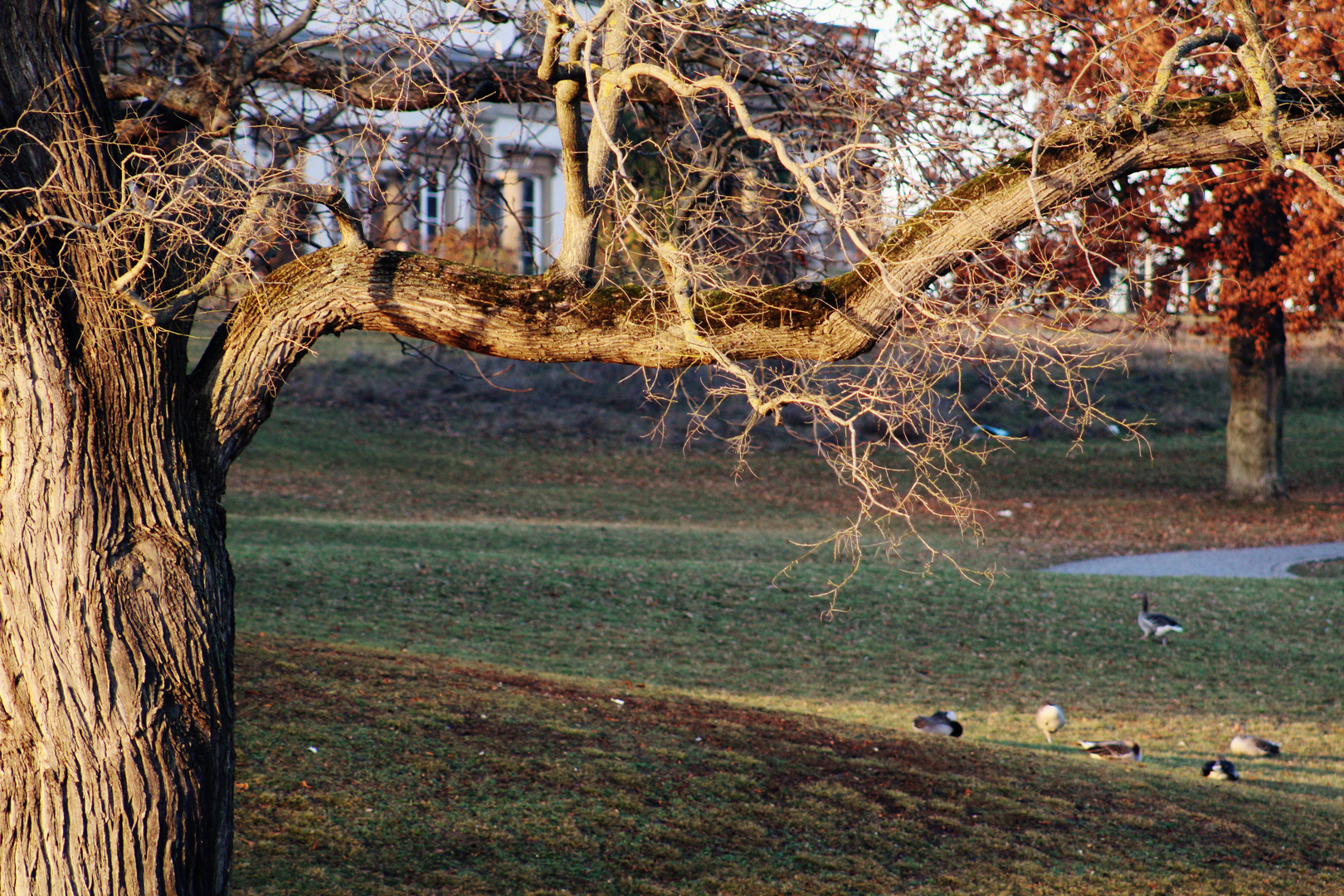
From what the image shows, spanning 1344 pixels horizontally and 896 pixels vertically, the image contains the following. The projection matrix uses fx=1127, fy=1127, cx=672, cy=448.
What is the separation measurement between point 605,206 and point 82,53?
6.76 feet

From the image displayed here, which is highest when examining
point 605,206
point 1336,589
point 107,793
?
point 605,206

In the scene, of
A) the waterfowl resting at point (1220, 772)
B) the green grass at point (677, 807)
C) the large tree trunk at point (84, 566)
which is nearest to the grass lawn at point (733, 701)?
the green grass at point (677, 807)

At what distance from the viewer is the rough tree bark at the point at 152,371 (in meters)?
3.86

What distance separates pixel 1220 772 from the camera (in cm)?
780

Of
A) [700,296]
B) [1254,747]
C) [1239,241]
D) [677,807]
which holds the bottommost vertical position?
[1254,747]

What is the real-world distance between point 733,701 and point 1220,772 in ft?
11.6

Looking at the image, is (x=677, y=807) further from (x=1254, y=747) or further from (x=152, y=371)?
(x=1254, y=747)

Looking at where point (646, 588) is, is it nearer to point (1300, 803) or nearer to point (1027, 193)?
point (1300, 803)

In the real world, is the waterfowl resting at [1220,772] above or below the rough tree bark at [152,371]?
below

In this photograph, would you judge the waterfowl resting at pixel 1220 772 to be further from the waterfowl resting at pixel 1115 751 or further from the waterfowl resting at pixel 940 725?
the waterfowl resting at pixel 940 725

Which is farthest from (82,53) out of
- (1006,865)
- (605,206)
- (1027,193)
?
(1006,865)

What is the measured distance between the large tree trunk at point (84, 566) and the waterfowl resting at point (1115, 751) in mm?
6293

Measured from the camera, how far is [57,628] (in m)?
3.86

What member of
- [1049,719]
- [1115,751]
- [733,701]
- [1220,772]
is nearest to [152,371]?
[733,701]
